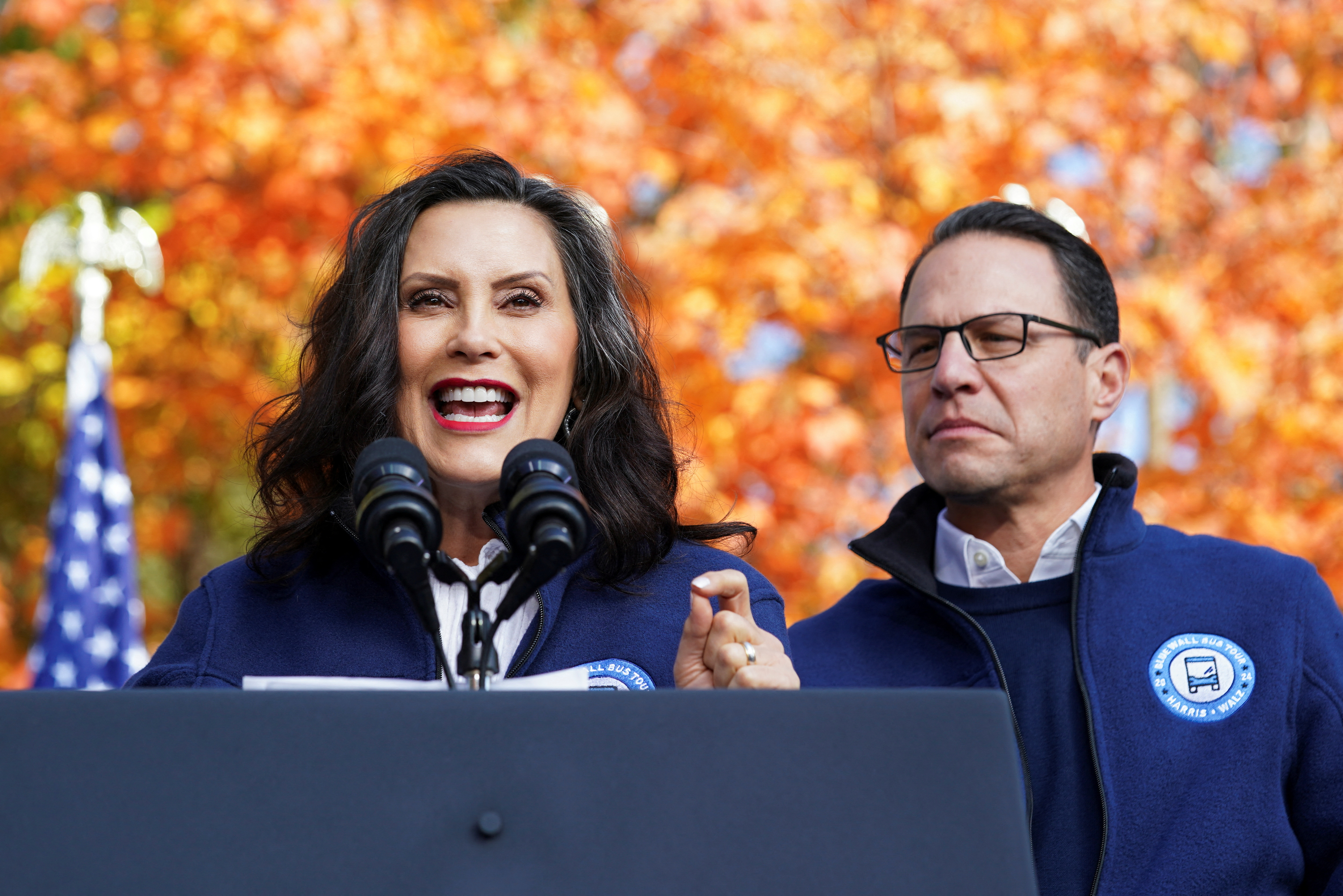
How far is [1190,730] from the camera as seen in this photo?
7.22 ft

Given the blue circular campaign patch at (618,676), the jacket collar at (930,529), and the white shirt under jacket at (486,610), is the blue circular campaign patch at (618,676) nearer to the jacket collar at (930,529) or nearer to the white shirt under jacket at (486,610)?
the white shirt under jacket at (486,610)

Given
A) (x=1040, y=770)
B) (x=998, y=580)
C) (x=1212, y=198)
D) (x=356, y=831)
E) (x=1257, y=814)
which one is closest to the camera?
(x=356, y=831)

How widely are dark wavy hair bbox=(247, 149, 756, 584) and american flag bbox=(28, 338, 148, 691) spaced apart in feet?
10.1

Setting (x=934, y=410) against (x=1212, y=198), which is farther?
(x=1212, y=198)

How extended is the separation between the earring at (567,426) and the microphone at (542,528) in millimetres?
883

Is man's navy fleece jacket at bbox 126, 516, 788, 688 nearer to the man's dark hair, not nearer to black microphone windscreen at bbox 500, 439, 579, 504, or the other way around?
black microphone windscreen at bbox 500, 439, 579, 504

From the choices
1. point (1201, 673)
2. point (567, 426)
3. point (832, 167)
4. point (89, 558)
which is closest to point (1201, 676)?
point (1201, 673)

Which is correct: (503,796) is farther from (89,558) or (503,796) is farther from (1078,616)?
(89,558)

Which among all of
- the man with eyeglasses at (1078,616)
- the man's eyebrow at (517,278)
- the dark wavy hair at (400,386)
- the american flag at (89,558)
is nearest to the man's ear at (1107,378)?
the man with eyeglasses at (1078,616)

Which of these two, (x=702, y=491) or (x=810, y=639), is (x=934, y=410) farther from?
(x=702, y=491)

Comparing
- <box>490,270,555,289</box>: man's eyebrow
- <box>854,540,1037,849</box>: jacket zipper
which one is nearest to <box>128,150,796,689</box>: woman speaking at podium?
<box>490,270,555,289</box>: man's eyebrow

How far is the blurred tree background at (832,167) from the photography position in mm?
4801

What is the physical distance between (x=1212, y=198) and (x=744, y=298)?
2002 millimetres

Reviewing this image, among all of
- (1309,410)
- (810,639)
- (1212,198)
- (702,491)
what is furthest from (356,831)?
(1212,198)
